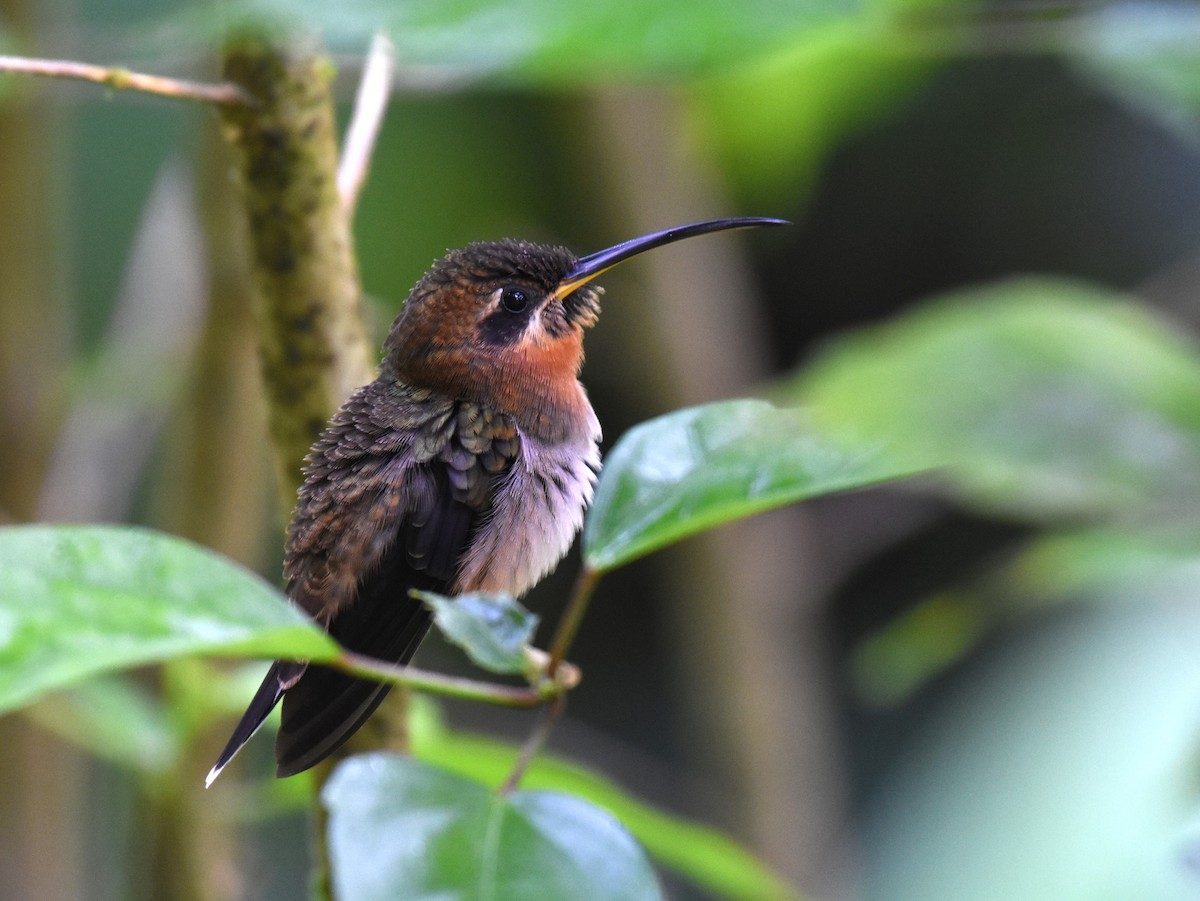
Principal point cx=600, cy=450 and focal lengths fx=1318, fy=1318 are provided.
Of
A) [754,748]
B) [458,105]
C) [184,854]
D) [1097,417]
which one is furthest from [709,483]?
[458,105]

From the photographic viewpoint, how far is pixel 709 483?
806 mm

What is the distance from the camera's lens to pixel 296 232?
101 centimetres

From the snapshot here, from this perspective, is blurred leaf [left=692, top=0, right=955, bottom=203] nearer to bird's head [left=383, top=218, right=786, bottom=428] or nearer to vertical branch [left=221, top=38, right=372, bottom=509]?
bird's head [left=383, top=218, right=786, bottom=428]

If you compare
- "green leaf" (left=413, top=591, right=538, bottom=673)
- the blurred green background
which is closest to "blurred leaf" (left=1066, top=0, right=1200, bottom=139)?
the blurred green background

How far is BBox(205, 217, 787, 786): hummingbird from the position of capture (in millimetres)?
872

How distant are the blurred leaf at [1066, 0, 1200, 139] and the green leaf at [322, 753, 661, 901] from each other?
1.06m

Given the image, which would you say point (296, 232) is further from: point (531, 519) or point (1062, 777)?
point (1062, 777)

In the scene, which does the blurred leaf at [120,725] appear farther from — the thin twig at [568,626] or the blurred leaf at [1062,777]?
the blurred leaf at [1062,777]

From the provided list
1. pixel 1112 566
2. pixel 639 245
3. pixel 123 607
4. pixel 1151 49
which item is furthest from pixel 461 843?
pixel 1151 49

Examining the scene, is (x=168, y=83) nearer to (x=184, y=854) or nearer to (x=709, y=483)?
(x=709, y=483)

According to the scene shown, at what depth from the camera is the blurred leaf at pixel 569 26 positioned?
0.82 meters

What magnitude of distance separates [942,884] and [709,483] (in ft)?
6.04

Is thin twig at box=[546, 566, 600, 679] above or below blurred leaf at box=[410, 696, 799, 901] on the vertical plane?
above

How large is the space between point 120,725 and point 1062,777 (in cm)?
146
